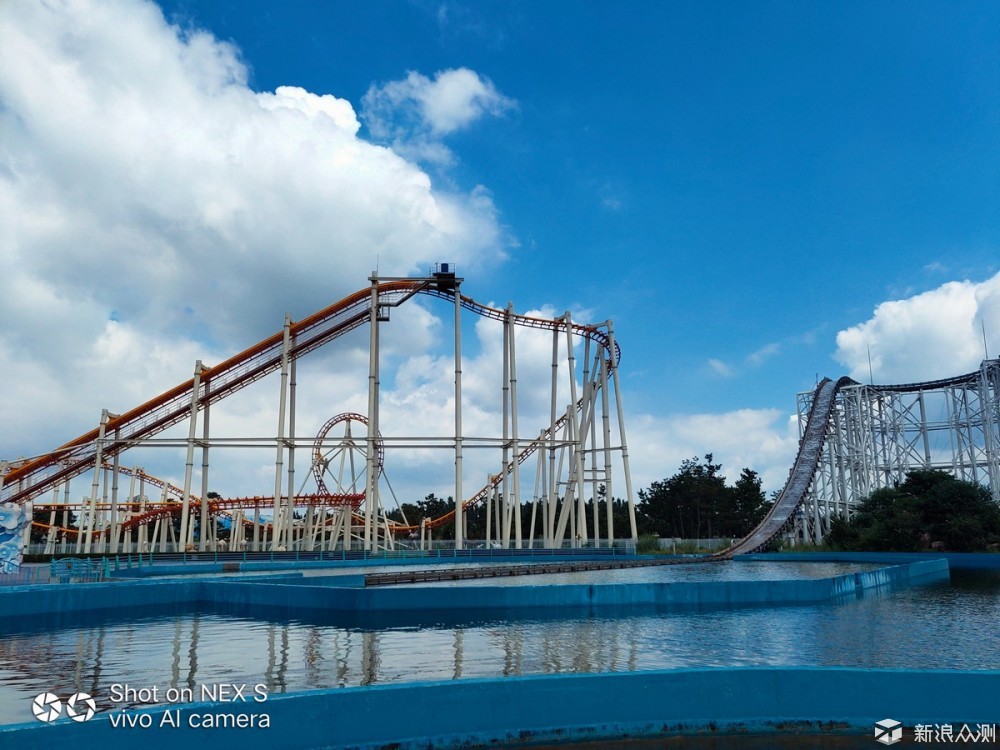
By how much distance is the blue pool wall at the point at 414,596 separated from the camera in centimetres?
1370

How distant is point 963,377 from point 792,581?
103 feet

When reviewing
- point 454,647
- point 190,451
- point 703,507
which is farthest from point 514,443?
point 703,507

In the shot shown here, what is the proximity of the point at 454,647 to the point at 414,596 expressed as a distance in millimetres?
3811

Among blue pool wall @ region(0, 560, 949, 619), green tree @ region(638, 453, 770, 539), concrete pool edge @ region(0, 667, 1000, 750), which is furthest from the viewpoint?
green tree @ region(638, 453, 770, 539)

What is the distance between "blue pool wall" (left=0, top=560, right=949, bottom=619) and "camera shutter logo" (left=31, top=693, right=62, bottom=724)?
6.33 meters

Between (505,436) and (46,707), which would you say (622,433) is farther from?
(46,707)

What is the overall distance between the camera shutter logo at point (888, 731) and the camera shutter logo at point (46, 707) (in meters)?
6.94

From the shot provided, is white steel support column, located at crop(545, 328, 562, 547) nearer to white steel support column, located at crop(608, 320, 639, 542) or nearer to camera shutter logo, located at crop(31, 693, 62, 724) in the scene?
white steel support column, located at crop(608, 320, 639, 542)

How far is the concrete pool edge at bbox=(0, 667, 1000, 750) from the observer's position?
6.01 meters

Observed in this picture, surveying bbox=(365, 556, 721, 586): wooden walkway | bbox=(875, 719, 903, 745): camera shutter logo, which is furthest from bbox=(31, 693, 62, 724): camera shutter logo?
bbox=(365, 556, 721, 586): wooden walkway

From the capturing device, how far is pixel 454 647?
1016 centimetres

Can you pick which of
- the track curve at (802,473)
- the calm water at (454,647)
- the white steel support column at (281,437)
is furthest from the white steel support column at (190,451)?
the track curve at (802,473)

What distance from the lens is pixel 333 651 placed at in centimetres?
986

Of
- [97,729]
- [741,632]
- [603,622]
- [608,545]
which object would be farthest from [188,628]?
[608,545]
